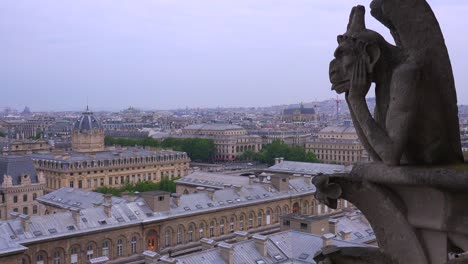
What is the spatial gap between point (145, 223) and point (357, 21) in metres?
35.0

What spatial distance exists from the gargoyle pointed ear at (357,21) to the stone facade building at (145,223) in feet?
87.9

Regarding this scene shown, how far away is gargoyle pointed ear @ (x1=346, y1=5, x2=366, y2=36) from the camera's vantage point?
5812mm

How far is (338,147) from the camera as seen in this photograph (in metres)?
124

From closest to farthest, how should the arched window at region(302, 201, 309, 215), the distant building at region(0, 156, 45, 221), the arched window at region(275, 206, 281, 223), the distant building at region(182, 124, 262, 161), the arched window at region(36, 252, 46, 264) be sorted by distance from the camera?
the arched window at region(36, 252, 46, 264) < the arched window at region(275, 206, 281, 223) < the arched window at region(302, 201, 309, 215) < the distant building at region(0, 156, 45, 221) < the distant building at region(182, 124, 262, 161)

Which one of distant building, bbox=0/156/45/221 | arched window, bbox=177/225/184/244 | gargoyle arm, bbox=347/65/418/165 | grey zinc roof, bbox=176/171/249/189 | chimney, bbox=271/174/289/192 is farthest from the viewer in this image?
distant building, bbox=0/156/45/221

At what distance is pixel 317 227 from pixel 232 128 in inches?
4603

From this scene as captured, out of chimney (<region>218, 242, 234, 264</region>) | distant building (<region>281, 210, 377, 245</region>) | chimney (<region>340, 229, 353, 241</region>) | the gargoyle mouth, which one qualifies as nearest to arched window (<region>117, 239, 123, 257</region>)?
distant building (<region>281, 210, 377, 245</region>)

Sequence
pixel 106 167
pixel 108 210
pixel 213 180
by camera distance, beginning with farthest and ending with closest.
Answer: pixel 106 167 < pixel 213 180 < pixel 108 210

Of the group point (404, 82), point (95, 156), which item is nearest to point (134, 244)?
point (404, 82)

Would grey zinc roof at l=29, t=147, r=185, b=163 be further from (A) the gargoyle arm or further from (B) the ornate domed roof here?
(A) the gargoyle arm

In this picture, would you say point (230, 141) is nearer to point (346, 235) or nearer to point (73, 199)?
point (73, 199)

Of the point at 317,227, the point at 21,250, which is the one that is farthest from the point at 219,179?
the point at 21,250

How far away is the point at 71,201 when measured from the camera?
1938 inches

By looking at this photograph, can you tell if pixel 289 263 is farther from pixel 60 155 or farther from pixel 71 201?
pixel 60 155
